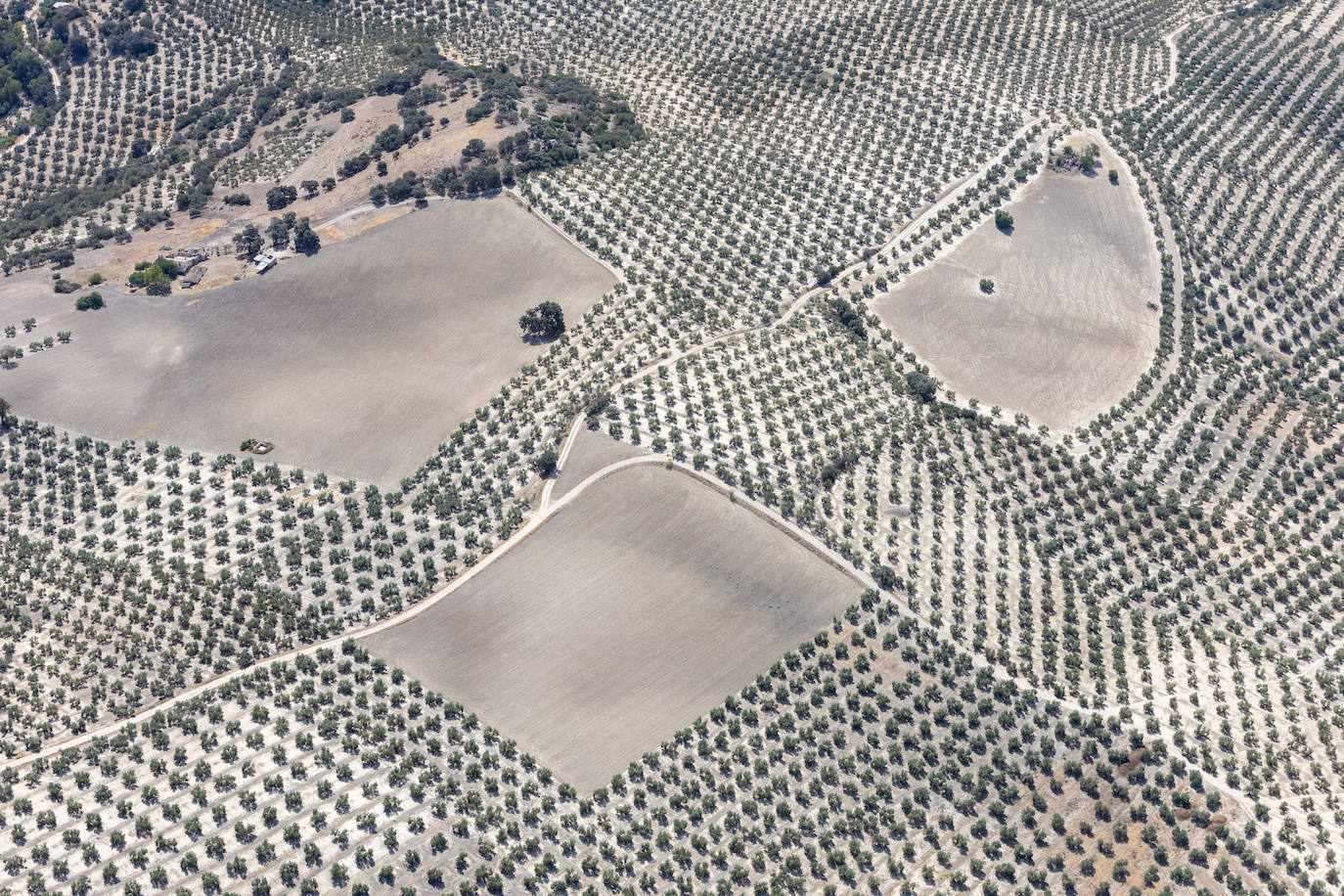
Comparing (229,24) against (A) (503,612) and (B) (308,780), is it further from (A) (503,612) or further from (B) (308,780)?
(B) (308,780)

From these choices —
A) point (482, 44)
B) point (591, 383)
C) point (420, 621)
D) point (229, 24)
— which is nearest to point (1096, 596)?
point (591, 383)

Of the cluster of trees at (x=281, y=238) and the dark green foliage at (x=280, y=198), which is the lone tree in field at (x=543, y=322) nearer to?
the cluster of trees at (x=281, y=238)

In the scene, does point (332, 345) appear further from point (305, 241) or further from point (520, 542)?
point (520, 542)

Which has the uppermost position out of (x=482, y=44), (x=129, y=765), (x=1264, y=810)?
(x=482, y=44)

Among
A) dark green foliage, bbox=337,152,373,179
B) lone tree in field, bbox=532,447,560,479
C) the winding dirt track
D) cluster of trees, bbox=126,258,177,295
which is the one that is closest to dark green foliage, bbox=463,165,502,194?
dark green foliage, bbox=337,152,373,179

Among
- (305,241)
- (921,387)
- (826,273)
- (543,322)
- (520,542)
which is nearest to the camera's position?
(520,542)

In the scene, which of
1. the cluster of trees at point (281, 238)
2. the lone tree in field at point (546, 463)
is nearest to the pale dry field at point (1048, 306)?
the lone tree in field at point (546, 463)

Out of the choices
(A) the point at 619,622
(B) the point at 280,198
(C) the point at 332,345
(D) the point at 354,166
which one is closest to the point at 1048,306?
(A) the point at 619,622
